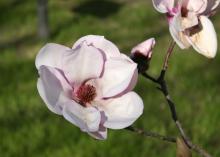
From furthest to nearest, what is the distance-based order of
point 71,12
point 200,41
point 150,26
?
point 71,12 → point 150,26 → point 200,41

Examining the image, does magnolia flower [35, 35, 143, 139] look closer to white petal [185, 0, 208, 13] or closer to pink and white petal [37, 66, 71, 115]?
pink and white petal [37, 66, 71, 115]

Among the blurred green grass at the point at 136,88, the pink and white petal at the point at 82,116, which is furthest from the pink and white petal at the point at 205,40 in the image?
the blurred green grass at the point at 136,88

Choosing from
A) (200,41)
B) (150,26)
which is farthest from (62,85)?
(150,26)

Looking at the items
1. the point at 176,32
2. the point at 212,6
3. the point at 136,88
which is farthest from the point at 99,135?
the point at 136,88

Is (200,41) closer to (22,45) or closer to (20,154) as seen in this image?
(20,154)

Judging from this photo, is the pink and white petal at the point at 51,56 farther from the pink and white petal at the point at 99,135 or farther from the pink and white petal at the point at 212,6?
the pink and white petal at the point at 212,6

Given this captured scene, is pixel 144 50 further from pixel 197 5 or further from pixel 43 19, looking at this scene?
pixel 43 19
